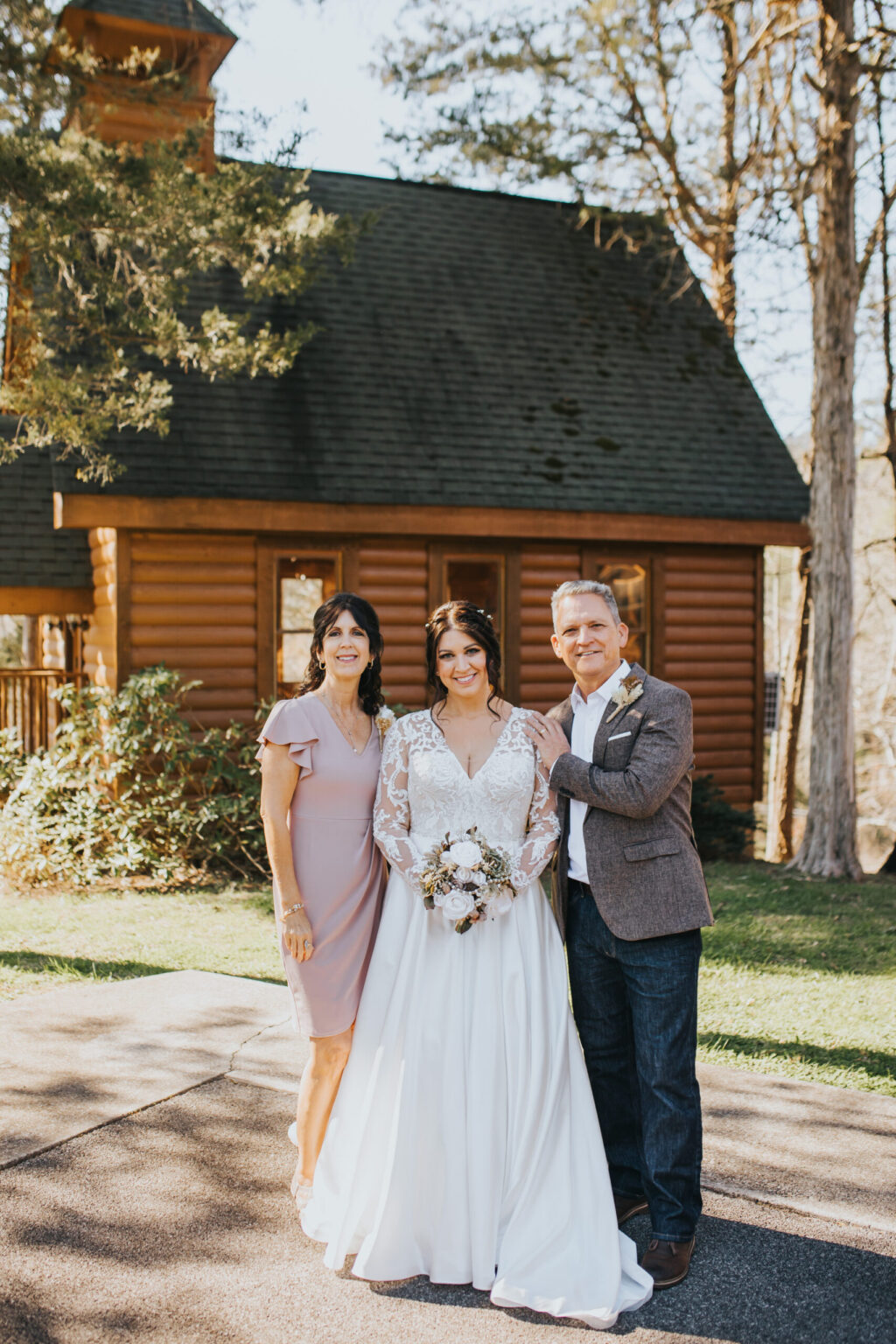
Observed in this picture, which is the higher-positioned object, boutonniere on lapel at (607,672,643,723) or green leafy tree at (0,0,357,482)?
green leafy tree at (0,0,357,482)

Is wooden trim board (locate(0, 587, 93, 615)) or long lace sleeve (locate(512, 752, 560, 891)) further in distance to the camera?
wooden trim board (locate(0, 587, 93, 615))

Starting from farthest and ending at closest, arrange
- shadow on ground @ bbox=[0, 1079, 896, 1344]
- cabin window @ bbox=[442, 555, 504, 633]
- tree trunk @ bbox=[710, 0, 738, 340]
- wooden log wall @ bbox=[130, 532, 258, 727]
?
tree trunk @ bbox=[710, 0, 738, 340] → cabin window @ bbox=[442, 555, 504, 633] → wooden log wall @ bbox=[130, 532, 258, 727] → shadow on ground @ bbox=[0, 1079, 896, 1344]

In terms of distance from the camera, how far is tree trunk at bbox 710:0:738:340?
13.7 meters

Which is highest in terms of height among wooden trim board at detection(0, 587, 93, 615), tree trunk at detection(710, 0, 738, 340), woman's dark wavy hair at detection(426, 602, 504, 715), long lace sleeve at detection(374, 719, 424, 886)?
tree trunk at detection(710, 0, 738, 340)

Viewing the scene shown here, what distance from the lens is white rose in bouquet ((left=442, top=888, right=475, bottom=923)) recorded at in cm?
349

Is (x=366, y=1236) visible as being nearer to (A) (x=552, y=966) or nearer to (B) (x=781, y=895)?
(A) (x=552, y=966)

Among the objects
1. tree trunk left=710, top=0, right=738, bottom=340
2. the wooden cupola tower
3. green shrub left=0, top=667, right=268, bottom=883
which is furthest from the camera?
tree trunk left=710, top=0, right=738, bottom=340

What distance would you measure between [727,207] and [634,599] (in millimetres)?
5561

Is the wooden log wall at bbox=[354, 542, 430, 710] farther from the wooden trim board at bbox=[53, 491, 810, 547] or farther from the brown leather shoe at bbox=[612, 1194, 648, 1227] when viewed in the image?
the brown leather shoe at bbox=[612, 1194, 648, 1227]

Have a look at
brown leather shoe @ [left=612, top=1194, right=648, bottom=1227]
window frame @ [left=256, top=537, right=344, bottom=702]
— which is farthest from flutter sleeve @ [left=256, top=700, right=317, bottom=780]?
window frame @ [left=256, top=537, right=344, bottom=702]

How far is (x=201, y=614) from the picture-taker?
10.4 metres

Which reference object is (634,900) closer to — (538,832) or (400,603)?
(538,832)

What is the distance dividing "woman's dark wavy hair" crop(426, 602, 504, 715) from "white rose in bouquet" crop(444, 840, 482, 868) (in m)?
0.48

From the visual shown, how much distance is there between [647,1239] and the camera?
3.62 m
